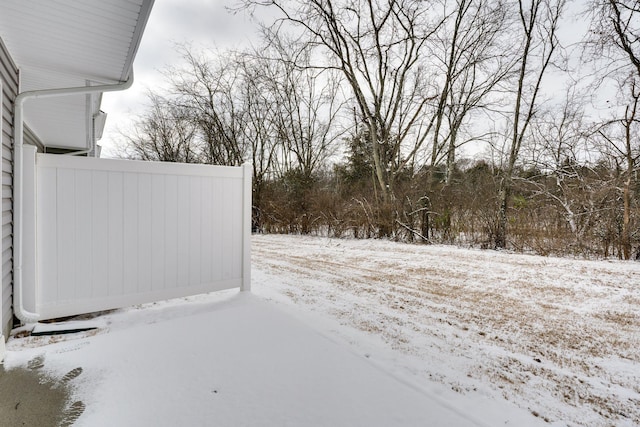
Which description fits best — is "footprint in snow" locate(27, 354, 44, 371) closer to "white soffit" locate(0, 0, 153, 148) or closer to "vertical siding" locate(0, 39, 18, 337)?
"vertical siding" locate(0, 39, 18, 337)

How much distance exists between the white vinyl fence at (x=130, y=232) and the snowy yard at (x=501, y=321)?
91 centimetres

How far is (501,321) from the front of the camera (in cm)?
305

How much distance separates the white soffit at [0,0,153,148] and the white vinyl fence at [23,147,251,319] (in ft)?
2.75

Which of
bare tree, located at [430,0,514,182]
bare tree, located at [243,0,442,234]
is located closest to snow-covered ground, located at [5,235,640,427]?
bare tree, located at [243,0,442,234]

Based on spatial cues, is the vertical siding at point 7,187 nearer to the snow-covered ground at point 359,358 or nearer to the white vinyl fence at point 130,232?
the white vinyl fence at point 130,232

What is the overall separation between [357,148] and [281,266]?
32.6ft

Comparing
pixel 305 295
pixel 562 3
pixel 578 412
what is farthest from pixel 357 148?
pixel 578 412

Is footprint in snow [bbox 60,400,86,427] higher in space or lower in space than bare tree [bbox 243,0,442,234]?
lower

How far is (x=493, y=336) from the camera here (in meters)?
2.69

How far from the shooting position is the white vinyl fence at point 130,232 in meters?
2.64

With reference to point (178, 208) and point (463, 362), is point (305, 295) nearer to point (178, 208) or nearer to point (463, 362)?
point (178, 208)

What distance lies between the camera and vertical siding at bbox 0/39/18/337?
238 cm

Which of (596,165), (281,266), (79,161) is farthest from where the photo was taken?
(596,165)

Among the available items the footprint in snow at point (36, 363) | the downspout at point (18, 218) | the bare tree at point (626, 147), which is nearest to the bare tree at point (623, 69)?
the bare tree at point (626, 147)
